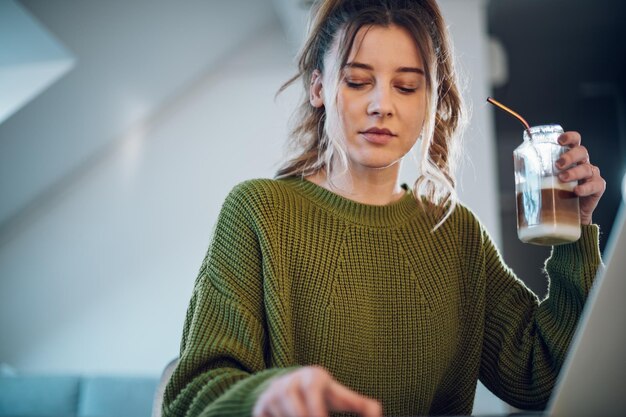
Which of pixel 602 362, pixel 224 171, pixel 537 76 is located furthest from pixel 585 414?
pixel 537 76

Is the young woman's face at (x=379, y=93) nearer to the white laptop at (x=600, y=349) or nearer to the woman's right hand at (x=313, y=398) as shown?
the white laptop at (x=600, y=349)

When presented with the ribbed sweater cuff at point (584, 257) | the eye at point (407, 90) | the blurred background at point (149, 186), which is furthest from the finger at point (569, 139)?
the blurred background at point (149, 186)

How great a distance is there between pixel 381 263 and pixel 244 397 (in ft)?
1.74

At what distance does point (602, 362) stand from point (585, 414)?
57 millimetres

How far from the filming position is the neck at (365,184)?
3.94 feet

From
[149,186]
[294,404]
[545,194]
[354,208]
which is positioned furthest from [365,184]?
[149,186]

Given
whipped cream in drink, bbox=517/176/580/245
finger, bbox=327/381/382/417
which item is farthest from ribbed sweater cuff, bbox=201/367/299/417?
whipped cream in drink, bbox=517/176/580/245

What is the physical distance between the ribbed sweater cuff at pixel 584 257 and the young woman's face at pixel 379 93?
305 millimetres

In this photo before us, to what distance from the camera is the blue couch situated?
308 cm

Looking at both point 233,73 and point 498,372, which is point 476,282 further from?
point 233,73

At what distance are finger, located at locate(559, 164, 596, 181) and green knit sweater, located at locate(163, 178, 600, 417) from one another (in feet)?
0.33

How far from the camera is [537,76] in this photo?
4.09 metres

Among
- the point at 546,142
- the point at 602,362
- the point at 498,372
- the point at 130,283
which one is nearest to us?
the point at 602,362

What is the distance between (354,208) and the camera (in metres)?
1.18
